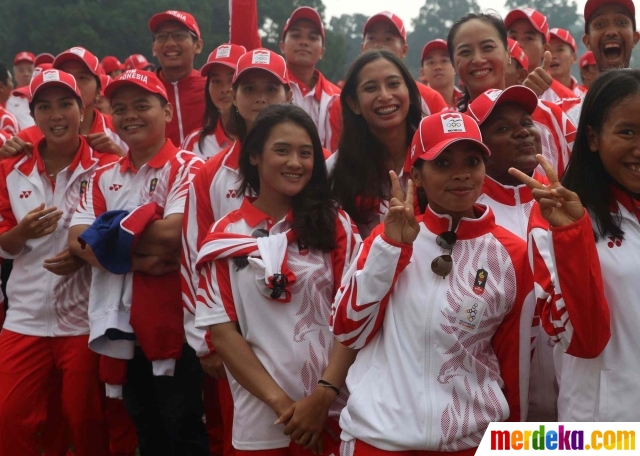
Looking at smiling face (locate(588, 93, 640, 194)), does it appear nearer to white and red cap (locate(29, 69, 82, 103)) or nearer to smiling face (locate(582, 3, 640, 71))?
smiling face (locate(582, 3, 640, 71))

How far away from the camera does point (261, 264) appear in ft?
12.8

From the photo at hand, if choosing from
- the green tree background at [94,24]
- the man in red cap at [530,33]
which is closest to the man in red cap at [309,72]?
the man in red cap at [530,33]

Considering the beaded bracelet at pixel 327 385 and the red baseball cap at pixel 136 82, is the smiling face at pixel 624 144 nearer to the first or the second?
the beaded bracelet at pixel 327 385

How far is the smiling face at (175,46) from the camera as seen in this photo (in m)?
7.04

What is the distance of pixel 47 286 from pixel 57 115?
1.15 m

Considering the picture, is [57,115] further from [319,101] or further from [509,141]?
[509,141]

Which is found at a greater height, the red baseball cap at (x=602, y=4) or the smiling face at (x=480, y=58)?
the red baseball cap at (x=602, y=4)

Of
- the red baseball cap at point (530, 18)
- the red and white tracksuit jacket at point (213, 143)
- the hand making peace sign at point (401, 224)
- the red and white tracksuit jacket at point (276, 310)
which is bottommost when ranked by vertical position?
the red and white tracksuit jacket at point (276, 310)

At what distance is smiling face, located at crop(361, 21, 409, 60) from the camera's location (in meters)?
6.94

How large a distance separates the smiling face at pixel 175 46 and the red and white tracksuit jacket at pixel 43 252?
1.67m

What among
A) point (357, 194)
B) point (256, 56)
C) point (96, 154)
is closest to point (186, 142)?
point (96, 154)

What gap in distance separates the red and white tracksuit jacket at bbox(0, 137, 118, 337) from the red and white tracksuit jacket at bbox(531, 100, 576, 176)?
9.23 ft

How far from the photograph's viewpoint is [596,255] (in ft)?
9.70

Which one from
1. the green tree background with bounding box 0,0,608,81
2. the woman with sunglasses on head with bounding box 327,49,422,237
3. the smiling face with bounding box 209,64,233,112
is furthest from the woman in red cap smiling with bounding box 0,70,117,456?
the green tree background with bounding box 0,0,608,81
